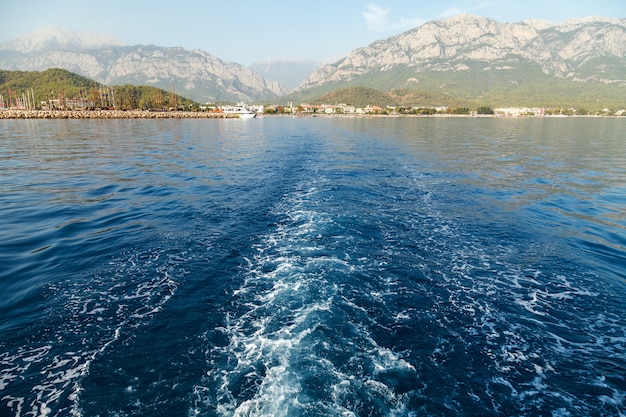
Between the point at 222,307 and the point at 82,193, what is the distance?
61.5ft

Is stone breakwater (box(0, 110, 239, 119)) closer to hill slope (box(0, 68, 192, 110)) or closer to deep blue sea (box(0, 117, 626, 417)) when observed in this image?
hill slope (box(0, 68, 192, 110))

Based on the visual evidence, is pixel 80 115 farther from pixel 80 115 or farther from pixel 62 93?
pixel 62 93

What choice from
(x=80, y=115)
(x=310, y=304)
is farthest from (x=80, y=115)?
(x=310, y=304)

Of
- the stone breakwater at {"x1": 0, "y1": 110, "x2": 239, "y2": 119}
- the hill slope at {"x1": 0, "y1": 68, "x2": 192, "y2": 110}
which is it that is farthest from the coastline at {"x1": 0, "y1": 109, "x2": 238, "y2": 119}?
the hill slope at {"x1": 0, "y1": 68, "x2": 192, "y2": 110}

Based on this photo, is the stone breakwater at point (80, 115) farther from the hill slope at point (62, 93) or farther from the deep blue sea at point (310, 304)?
the deep blue sea at point (310, 304)

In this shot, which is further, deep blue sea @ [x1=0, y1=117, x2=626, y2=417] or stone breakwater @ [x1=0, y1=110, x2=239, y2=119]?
stone breakwater @ [x1=0, y1=110, x2=239, y2=119]

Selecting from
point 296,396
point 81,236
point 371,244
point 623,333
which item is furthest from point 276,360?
point 81,236

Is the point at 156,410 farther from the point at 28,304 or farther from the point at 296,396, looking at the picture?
the point at 28,304

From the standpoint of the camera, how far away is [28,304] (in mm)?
9703

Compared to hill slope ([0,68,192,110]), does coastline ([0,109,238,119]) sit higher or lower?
lower

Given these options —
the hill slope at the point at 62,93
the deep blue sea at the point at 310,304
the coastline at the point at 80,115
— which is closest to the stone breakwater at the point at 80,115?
the coastline at the point at 80,115

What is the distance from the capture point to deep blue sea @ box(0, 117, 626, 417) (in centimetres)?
680

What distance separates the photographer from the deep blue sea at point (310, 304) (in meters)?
6.80

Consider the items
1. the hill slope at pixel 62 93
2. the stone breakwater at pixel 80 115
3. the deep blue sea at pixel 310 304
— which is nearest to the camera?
the deep blue sea at pixel 310 304
